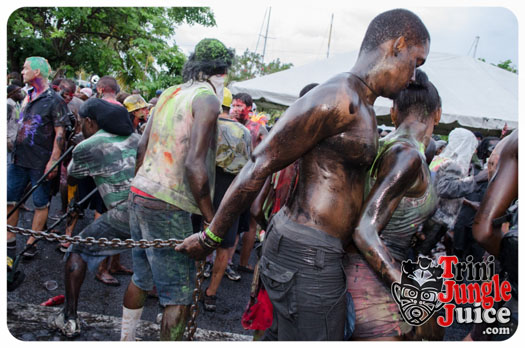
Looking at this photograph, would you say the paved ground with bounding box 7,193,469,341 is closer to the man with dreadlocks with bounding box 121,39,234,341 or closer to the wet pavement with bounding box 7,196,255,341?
the wet pavement with bounding box 7,196,255,341

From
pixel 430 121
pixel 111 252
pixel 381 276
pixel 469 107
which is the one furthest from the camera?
pixel 469 107

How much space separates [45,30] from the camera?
460 inches

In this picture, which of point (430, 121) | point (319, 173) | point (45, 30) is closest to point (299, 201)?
point (319, 173)

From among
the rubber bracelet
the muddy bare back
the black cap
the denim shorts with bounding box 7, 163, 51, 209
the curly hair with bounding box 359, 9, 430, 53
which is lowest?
the denim shorts with bounding box 7, 163, 51, 209

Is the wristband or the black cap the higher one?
the black cap

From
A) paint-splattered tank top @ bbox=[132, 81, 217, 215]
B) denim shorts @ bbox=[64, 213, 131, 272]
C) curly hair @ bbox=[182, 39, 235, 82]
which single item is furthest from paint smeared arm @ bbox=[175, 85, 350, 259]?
denim shorts @ bbox=[64, 213, 131, 272]

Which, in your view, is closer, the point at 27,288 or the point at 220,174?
the point at 27,288

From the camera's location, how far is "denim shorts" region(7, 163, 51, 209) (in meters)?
4.48

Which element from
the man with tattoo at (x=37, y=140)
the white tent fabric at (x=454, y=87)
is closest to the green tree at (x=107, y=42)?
the white tent fabric at (x=454, y=87)

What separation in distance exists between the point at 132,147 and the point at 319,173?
2019mm

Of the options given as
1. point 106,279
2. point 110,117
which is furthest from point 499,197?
point 106,279

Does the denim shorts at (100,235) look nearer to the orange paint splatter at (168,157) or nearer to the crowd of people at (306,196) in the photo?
the crowd of people at (306,196)

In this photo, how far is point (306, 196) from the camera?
1.89m

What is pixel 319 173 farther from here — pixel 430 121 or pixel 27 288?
pixel 27 288
